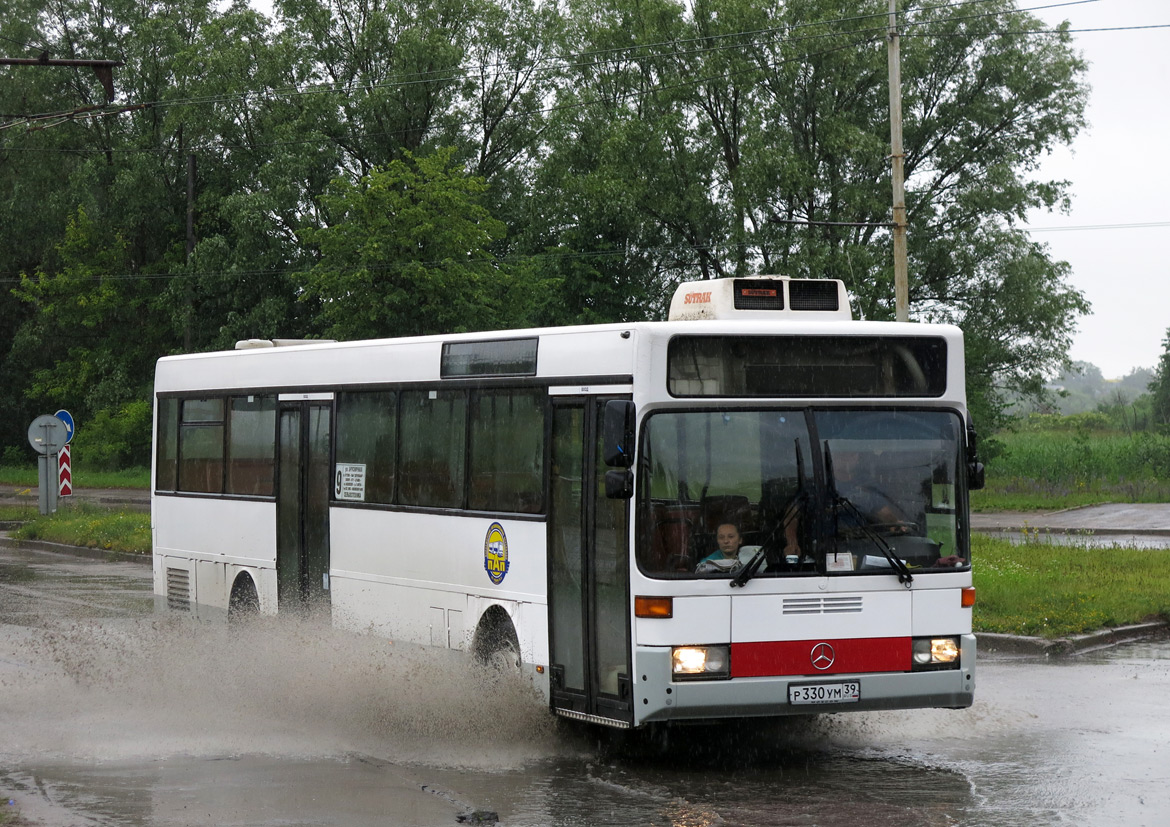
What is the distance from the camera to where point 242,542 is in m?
14.6

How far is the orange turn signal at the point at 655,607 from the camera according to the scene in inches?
346

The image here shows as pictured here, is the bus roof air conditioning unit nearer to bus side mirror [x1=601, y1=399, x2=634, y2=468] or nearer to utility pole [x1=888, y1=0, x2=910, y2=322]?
bus side mirror [x1=601, y1=399, x2=634, y2=468]

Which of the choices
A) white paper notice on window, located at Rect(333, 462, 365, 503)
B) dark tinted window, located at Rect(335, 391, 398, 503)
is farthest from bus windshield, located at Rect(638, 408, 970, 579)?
white paper notice on window, located at Rect(333, 462, 365, 503)

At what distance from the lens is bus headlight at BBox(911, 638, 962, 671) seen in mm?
9219

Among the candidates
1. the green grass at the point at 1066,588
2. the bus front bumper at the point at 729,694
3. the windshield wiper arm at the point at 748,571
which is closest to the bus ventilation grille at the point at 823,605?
the windshield wiper arm at the point at 748,571

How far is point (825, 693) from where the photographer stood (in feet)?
29.3

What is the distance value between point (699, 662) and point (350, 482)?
4.84 m

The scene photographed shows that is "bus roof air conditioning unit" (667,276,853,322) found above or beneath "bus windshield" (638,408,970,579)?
above

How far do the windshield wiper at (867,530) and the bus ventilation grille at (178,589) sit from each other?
28.9 ft

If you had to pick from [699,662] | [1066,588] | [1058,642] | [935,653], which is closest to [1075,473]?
[1066,588]

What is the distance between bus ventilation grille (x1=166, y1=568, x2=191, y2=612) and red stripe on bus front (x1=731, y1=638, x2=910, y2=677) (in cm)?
847

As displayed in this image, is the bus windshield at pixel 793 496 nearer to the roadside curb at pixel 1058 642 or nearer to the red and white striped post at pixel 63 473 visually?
the roadside curb at pixel 1058 642

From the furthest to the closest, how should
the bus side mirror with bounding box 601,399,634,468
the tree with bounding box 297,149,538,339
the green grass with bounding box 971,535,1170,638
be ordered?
the tree with bounding box 297,149,538,339, the green grass with bounding box 971,535,1170,638, the bus side mirror with bounding box 601,399,634,468

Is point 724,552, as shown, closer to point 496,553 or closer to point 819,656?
point 819,656
